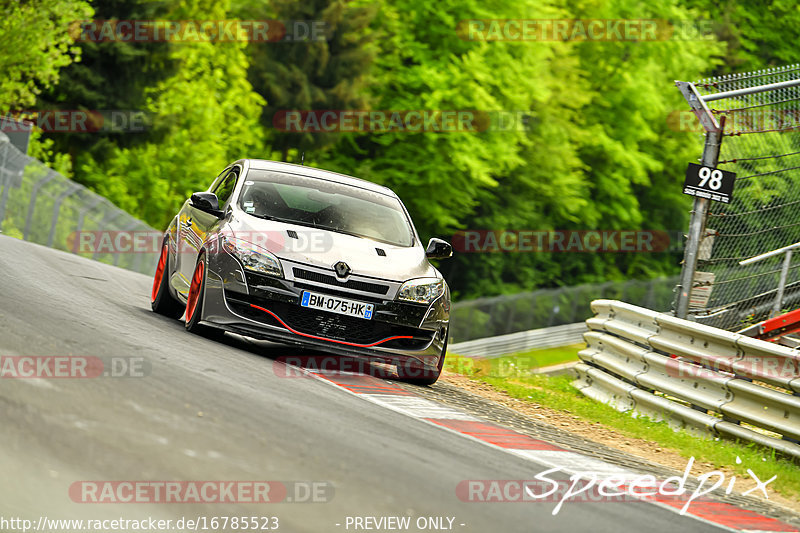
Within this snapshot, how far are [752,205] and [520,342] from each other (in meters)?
23.6

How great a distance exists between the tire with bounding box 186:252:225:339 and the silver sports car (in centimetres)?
1

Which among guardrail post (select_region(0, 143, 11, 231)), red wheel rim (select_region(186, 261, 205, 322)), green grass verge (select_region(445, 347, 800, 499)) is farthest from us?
guardrail post (select_region(0, 143, 11, 231))

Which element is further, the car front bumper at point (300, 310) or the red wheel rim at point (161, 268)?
the red wheel rim at point (161, 268)

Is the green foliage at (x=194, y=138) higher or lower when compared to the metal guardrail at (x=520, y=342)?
higher

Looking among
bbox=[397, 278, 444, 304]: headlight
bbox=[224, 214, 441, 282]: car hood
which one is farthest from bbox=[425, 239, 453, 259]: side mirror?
bbox=[397, 278, 444, 304]: headlight

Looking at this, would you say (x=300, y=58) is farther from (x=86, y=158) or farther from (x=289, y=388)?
(x=289, y=388)

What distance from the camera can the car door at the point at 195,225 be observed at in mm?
10117

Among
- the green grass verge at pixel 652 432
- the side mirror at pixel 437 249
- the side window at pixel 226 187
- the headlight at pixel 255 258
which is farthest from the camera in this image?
the side window at pixel 226 187

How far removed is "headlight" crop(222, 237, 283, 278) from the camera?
897 centimetres

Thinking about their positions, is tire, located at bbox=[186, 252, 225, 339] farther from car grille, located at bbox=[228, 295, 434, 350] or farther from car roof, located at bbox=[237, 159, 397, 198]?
car roof, located at bbox=[237, 159, 397, 198]

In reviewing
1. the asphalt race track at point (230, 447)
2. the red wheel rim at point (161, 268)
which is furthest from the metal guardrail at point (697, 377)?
the red wheel rim at point (161, 268)

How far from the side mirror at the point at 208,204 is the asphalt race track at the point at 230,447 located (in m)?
1.94

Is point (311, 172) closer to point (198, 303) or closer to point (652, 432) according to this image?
point (198, 303)

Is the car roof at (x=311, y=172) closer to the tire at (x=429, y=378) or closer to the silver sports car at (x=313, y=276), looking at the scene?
the silver sports car at (x=313, y=276)
